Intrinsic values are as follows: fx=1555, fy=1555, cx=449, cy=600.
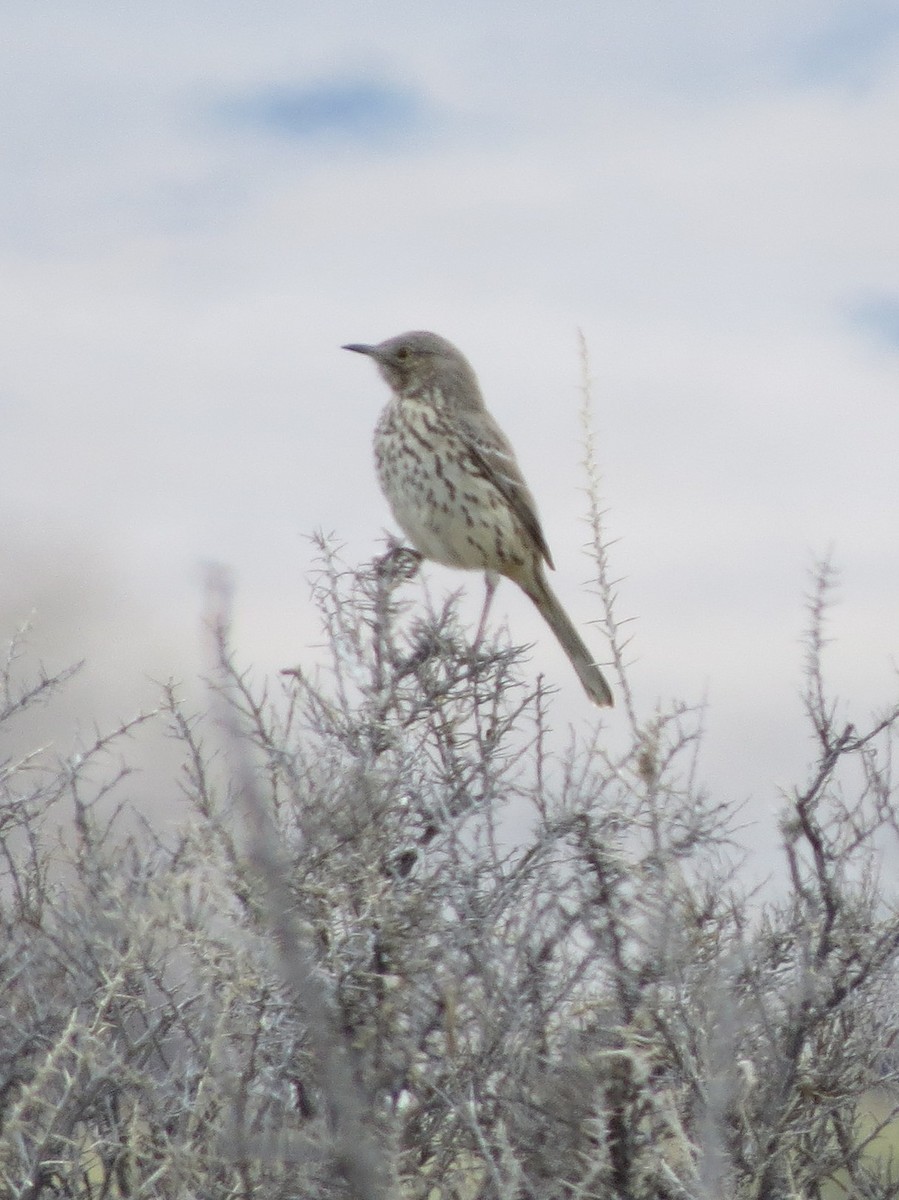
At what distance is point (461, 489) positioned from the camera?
767 centimetres

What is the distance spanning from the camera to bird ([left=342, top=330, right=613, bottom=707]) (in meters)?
7.65

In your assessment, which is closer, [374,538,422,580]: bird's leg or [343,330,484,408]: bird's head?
[374,538,422,580]: bird's leg

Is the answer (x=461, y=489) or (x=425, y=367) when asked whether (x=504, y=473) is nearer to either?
(x=461, y=489)

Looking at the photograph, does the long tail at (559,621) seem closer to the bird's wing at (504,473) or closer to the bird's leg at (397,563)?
the bird's wing at (504,473)

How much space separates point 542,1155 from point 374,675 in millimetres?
1652

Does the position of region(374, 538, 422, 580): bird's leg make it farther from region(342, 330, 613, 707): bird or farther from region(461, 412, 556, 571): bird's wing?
region(461, 412, 556, 571): bird's wing

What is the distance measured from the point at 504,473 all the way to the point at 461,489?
36 cm

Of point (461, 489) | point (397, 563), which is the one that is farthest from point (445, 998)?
point (461, 489)

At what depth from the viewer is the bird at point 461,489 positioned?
7.65 meters

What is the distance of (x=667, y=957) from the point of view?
3559 millimetres

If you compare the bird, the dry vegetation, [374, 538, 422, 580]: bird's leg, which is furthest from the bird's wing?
the dry vegetation

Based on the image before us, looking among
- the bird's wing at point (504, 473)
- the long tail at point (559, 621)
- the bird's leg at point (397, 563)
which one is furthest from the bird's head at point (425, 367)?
the bird's leg at point (397, 563)

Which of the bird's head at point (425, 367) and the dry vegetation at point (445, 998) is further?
the bird's head at point (425, 367)

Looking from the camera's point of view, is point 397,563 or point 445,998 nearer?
point 445,998
